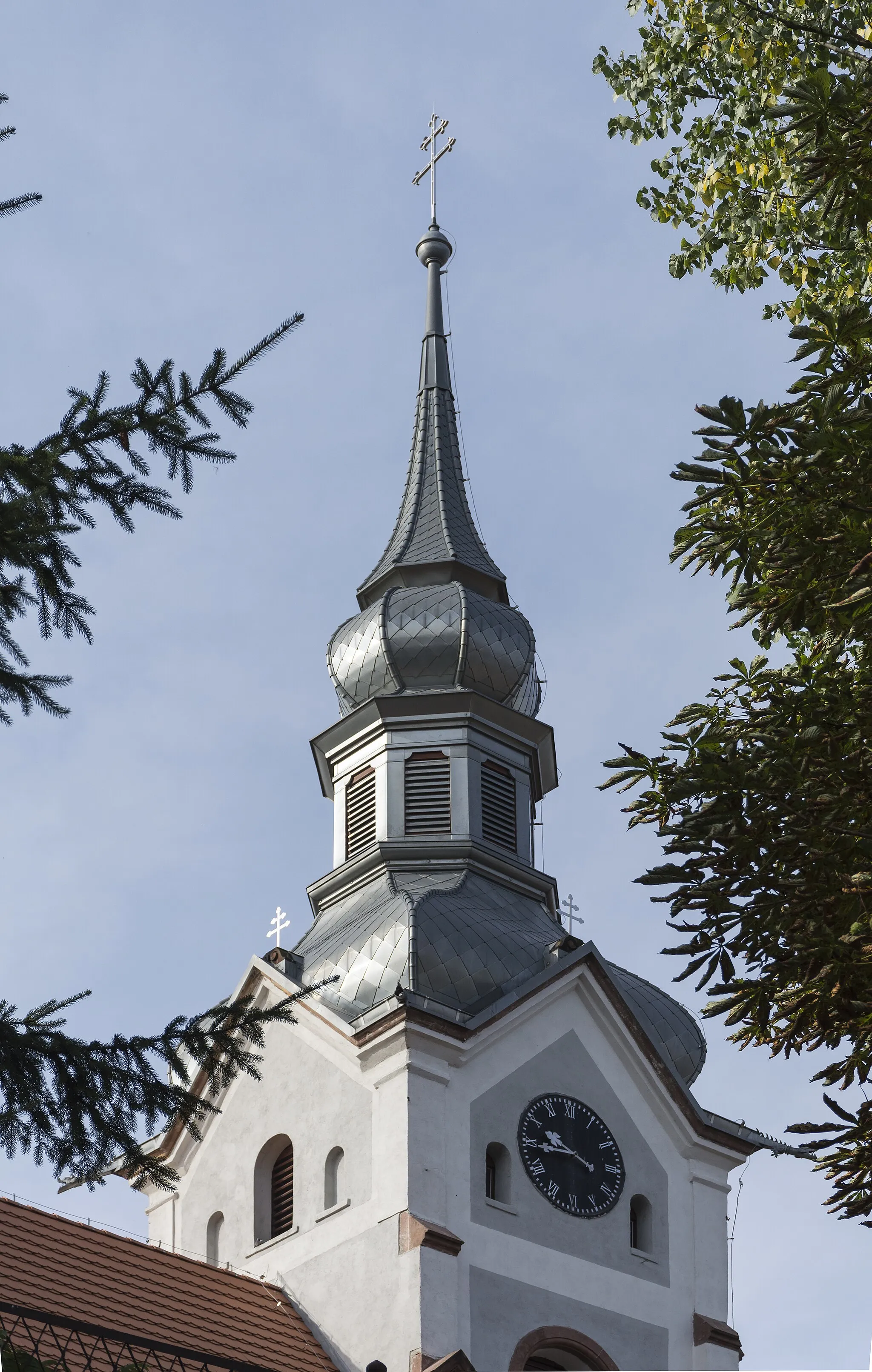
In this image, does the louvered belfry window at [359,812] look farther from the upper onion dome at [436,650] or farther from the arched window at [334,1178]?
the arched window at [334,1178]

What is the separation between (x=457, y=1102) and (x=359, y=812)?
17.6ft

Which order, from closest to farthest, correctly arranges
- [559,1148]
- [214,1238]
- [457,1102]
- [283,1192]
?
[457,1102], [559,1148], [283,1192], [214,1238]

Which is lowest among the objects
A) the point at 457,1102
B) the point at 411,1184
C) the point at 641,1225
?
the point at 411,1184

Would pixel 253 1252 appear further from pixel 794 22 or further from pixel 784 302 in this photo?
pixel 794 22

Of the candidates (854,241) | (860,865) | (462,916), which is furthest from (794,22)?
(462,916)

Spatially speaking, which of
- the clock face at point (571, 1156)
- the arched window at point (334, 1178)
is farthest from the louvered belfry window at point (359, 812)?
the arched window at point (334, 1178)

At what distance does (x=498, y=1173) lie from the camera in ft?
77.7

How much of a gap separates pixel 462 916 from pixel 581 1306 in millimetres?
4509

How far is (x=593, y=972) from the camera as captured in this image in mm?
25922

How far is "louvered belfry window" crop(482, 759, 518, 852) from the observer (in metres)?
27.7

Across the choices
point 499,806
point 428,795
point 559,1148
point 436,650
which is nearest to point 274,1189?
point 559,1148

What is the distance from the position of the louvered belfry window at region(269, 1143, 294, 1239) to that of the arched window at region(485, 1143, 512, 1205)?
2261 millimetres

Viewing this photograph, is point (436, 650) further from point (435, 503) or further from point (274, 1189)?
point (274, 1189)

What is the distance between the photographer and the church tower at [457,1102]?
22.8 m
